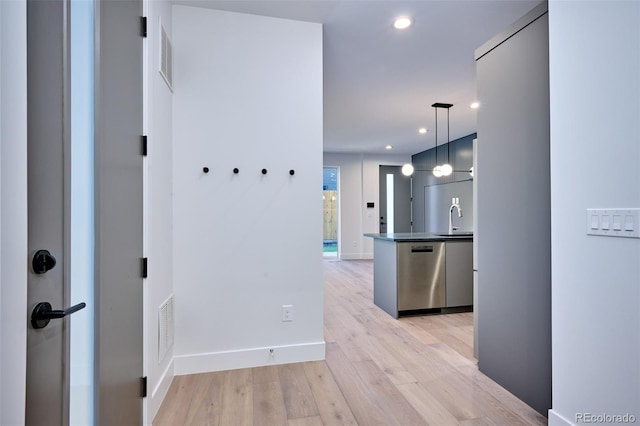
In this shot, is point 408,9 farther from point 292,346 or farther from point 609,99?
point 292,346

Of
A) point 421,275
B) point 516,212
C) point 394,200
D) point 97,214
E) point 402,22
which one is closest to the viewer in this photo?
point 97,214

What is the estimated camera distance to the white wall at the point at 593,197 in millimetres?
1309

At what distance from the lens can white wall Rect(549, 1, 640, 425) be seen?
4.29 ft

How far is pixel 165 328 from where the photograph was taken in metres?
2.07

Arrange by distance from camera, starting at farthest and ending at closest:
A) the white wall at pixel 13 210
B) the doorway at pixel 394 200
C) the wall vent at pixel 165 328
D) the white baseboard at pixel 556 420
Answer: the doorway at pixel 394 200 → the wall vent at pixel 165 328 → the white baseboard at pixel 556 420 → the white wall at pixel 13 210

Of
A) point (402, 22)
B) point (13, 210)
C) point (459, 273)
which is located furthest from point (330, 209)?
point (13, 210)

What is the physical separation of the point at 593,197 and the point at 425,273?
244 centimetres

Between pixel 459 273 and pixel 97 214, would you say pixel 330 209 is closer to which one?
pixel 459 273

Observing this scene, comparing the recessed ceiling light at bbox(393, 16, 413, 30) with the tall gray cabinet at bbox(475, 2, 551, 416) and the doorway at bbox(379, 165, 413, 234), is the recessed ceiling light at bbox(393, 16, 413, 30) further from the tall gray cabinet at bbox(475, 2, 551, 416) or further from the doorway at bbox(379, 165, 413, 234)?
the doorway at bbox(379, 165, 413, 234)

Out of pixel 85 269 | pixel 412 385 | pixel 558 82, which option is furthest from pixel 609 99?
pixel 85 269

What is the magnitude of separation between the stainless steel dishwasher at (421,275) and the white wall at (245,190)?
1.47 m

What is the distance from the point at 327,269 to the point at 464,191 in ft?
11.1

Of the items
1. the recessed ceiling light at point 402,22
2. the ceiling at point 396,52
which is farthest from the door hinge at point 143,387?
the recessed ceiling light at point 402,22

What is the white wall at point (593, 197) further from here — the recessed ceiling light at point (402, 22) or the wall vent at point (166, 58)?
the wall vent at point (166, 58)
